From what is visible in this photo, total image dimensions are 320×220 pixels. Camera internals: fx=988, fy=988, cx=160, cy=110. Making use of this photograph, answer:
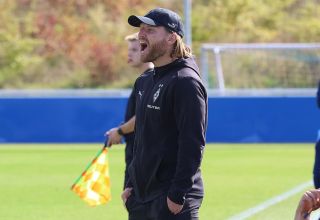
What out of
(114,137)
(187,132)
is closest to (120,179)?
(114,137)

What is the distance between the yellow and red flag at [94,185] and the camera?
905 cm

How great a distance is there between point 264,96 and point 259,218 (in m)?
12.0

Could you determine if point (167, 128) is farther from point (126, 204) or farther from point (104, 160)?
point (104, 160)

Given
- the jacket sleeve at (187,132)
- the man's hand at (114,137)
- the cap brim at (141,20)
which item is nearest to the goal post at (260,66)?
the man's hand at (114,137)

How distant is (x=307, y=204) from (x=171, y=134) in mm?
1694

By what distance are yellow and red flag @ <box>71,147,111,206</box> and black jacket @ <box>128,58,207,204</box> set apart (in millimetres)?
2654

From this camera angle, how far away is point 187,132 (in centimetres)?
599

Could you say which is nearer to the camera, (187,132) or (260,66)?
(187,132)

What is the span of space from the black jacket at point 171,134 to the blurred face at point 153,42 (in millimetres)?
105

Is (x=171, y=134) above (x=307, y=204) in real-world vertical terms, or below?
below

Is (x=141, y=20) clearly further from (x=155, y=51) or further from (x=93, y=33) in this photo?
(x=93, y=33)

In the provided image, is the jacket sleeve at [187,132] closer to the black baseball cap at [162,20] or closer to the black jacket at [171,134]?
the black jacket at [171,134]

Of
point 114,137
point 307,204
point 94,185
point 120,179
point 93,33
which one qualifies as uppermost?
point 307,204

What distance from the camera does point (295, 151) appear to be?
2105cm
